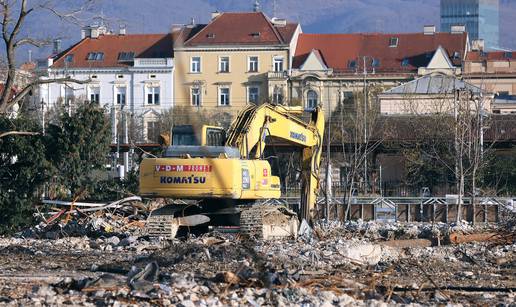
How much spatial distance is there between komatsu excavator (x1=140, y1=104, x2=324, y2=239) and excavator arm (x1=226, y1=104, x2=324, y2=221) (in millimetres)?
24

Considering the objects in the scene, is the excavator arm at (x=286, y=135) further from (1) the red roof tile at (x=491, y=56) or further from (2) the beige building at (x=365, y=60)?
(1) the red roof tile at (x=491, y=56)

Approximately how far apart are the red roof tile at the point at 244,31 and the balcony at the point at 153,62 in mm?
4769

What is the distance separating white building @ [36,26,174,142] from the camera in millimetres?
89750

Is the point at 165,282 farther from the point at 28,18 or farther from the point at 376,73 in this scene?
the point at 376,73

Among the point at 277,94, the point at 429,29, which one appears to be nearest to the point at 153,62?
the point at 277,94

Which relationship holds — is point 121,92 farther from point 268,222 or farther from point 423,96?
point 268,222

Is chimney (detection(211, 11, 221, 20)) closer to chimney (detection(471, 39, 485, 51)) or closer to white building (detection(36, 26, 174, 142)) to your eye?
white building (detection(36, 26, 174, 142))

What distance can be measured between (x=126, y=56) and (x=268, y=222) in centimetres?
7094

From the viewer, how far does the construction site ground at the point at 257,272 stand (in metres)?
17.3

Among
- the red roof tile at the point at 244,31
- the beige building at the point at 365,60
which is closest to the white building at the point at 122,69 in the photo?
the red roof tile at the point at 244,31

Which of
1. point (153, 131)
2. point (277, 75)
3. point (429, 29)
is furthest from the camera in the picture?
point (429, 29)

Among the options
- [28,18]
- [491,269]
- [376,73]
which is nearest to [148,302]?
[491,269]

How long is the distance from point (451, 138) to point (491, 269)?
33198 millimetres

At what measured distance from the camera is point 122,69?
9731 cm
